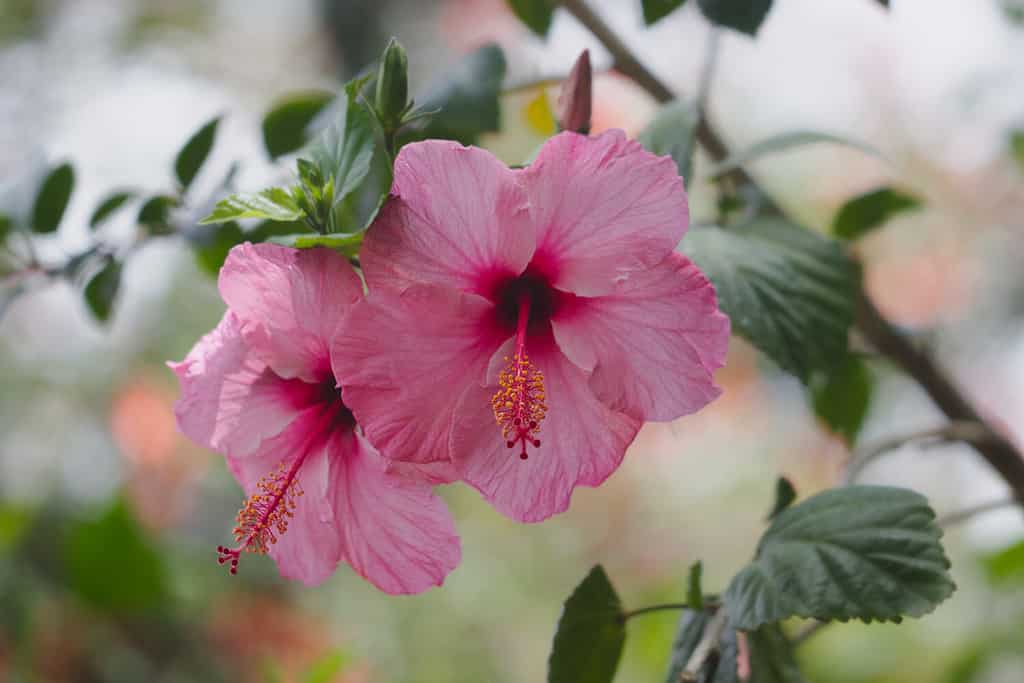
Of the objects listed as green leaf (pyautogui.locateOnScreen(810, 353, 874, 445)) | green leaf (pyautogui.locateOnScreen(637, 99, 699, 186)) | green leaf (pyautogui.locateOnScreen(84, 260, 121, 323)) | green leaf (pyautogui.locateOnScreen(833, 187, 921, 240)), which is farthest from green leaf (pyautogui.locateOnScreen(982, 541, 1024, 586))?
green leaf (pyautogui.locateOnScreen(84, 260, 121, 323))

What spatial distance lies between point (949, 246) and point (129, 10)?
323 cm

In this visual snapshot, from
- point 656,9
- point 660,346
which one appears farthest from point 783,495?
point 656,9

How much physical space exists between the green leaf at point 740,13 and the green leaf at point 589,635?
1.06ft

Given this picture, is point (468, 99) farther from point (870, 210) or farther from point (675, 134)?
point (870, 210)

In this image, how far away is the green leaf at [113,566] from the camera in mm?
1261

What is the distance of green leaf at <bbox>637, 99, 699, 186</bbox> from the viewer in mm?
554

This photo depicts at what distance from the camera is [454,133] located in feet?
2.09

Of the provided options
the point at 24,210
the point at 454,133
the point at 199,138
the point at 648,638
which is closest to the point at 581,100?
the point at 454,133

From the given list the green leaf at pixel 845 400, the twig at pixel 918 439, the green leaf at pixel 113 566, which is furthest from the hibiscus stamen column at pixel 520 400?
the green leaf at pixel 113 566

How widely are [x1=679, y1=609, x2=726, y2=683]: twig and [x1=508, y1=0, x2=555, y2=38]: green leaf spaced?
459 millimetres

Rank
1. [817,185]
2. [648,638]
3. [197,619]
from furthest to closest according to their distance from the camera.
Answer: [817,185] < [197,619] < [648,638]

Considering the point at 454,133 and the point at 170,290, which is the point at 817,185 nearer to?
the point at 170,290

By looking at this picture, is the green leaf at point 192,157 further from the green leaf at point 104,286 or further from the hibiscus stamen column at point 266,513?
the hibiscus stamen column at point 266,513

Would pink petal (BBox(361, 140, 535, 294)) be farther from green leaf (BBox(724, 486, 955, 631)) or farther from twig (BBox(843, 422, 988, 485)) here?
twig (BBox(843, 422, 988, 485))
